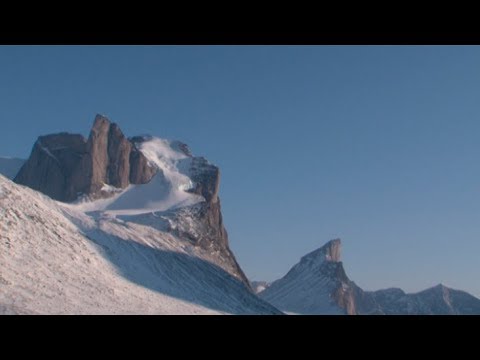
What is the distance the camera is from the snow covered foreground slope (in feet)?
354

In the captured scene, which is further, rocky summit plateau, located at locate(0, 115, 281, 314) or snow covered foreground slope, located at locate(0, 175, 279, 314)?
rocky summit plateau, located at locate(0, 115, 281, 314)

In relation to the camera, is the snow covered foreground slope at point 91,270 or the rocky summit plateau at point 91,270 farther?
the rocky summit plateau at point 91,270

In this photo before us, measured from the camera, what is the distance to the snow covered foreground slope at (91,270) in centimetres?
10775

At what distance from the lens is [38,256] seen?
400 feet

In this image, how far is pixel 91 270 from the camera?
133625 millimetres
